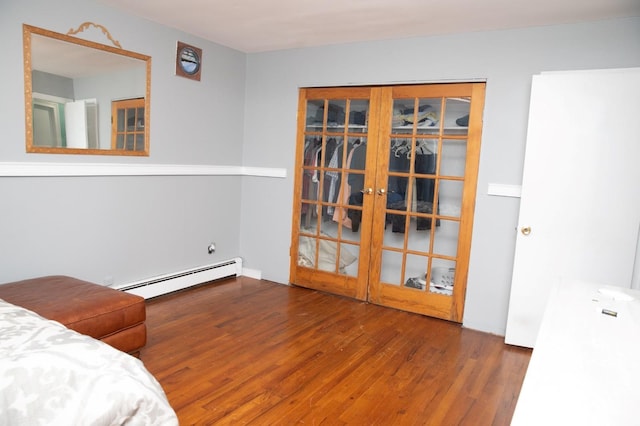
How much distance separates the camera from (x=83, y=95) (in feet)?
10.4

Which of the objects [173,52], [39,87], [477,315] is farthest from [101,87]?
[477,315]

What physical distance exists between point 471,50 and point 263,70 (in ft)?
6.62

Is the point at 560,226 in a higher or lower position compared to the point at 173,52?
lower

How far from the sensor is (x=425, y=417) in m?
2.29

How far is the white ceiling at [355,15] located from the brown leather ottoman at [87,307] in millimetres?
2001

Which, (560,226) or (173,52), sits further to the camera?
(173,52)

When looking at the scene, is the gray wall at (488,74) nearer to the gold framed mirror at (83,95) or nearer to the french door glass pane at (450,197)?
the french door glass pane at (450,197)

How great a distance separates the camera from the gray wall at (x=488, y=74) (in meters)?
3.15

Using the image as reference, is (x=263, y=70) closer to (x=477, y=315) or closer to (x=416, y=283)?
(x=416, y=283)

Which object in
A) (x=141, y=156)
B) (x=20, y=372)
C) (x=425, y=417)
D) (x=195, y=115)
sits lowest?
(x=425, y=417)

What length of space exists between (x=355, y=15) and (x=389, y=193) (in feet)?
4.85

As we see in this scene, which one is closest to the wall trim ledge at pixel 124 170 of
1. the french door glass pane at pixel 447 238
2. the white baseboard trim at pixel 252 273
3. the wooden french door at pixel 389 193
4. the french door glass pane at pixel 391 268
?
the wooden french door at pixel 389 193

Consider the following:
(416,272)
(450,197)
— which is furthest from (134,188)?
(450,197)

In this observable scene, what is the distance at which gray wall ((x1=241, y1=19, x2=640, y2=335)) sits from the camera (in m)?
3.15
